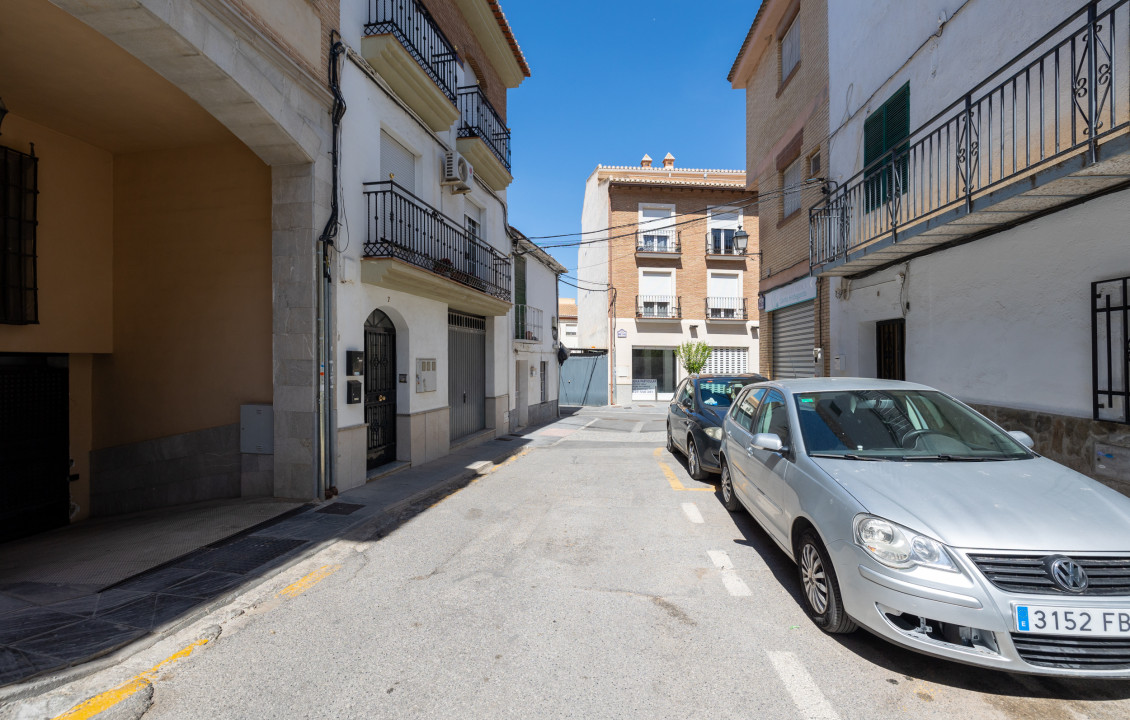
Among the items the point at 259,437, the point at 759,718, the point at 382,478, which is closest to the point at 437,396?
the point at 382,478

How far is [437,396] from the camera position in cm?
980

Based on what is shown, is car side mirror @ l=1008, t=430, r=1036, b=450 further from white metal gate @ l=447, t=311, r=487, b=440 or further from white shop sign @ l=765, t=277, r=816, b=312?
white metal gate @ l=447, t=311, r=487, b=440

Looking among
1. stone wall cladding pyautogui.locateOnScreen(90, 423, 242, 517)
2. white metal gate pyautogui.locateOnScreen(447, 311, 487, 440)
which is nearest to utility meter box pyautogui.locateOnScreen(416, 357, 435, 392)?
white metal gate pyautogui.locateOnScreen(447, 311, 487, 440)

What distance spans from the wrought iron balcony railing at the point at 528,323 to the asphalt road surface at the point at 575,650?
34.2ft

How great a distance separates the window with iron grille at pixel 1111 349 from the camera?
14.3ft

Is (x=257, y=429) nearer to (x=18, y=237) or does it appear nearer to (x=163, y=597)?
(x=163, y=597)

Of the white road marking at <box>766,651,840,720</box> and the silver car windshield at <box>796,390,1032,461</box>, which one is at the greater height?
the silver car windshield at <box>796,390,1032,461</box>

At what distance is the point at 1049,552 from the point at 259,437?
7.60 meters

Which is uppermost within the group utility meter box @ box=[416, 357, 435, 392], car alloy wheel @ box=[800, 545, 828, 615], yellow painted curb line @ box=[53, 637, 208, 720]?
utility meter box @ box=[416, 357, 435, 392]

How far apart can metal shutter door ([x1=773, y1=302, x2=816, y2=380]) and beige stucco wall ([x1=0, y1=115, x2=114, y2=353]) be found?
1238 cm

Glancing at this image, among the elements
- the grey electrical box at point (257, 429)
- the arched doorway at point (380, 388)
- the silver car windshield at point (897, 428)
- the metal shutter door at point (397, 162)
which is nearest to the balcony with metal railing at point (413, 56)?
the metal shutter door at point (397, 162)

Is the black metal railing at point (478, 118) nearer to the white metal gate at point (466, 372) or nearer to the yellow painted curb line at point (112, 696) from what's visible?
the white metal gate at point (466, 372)

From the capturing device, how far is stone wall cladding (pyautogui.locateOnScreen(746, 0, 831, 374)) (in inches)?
401

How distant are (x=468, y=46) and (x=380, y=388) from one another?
27.0 ft
